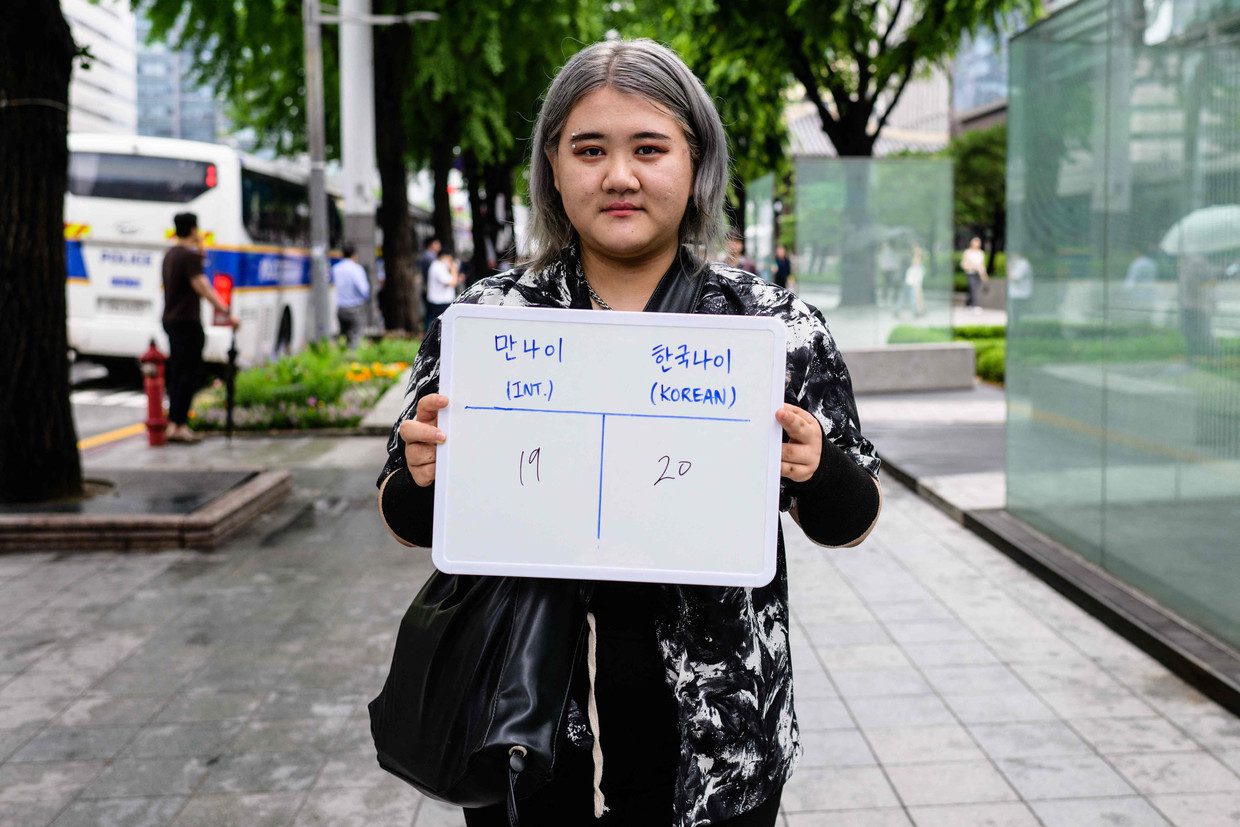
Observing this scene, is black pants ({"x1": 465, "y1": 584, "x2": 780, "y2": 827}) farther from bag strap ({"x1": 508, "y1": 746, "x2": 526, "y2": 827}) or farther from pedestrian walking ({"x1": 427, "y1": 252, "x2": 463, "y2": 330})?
pedestrian walking ({"x1": 427, "y1": 252, "x2": 463, "y2": 330})

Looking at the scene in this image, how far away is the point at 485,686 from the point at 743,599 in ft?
1.33

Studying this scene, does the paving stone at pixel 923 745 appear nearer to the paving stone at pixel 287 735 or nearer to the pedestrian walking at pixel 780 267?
the paving stone at pixel 287 735

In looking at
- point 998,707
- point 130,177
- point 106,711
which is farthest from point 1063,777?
point 130,177

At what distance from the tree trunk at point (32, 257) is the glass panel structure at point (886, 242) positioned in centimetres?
1054

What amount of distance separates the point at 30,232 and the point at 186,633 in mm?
3454

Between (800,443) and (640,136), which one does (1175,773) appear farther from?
(640,136)

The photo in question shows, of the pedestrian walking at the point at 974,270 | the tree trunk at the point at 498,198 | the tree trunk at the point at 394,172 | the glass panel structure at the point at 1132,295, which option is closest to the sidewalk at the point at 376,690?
the glass panel structure at the point at 1132,295

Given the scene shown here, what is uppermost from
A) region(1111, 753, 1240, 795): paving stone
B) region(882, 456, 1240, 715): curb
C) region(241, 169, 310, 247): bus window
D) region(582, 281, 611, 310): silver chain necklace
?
region(241, 169, 310, 247): bus window

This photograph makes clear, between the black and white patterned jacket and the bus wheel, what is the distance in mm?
19946

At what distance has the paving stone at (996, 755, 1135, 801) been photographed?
4.12 m

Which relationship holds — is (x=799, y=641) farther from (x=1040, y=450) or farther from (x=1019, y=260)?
(x=1019, y=260)

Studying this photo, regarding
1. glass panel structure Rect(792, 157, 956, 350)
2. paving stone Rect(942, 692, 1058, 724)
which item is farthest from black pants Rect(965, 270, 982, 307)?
paving stone Rect(942, 692, 1058, 724)

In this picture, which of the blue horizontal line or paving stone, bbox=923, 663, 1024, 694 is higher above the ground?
the blue horizontal line

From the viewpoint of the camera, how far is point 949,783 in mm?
4203
